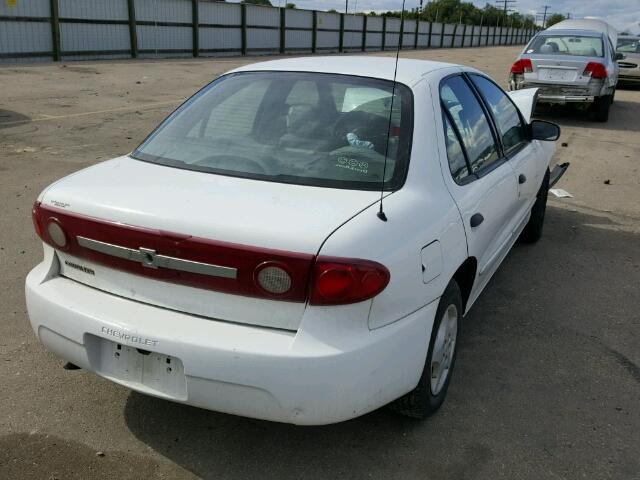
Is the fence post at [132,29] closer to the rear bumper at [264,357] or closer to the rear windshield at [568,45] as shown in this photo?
the rear windshield at [568,45]

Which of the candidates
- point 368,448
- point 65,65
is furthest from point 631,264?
point 65,65

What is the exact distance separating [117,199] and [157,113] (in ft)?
33.1

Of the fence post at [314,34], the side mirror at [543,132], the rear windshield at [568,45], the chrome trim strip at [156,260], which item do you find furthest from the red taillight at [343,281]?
the fence post at [314,34]

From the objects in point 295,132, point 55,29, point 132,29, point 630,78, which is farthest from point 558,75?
point 132,29

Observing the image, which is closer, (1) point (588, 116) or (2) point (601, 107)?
(2) point (601, 107)

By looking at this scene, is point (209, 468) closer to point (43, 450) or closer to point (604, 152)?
point (43, 450)

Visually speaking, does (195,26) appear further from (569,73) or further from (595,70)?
(595,70)

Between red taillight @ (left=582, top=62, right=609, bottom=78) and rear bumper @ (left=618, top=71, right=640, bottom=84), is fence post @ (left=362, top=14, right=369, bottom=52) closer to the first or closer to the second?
rear bumper @ (left=618, top=71, right=640, bottom=84)

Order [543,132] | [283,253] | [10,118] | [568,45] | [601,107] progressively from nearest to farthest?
1. [283,253]
2. [543,132]
3. [10,118]
4. [601,107]
5. [568,45]

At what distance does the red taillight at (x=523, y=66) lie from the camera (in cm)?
1196

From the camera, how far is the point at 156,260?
2.35m

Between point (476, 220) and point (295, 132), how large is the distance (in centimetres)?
96

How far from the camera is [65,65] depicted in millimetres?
20000

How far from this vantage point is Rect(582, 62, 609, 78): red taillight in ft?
38.3
